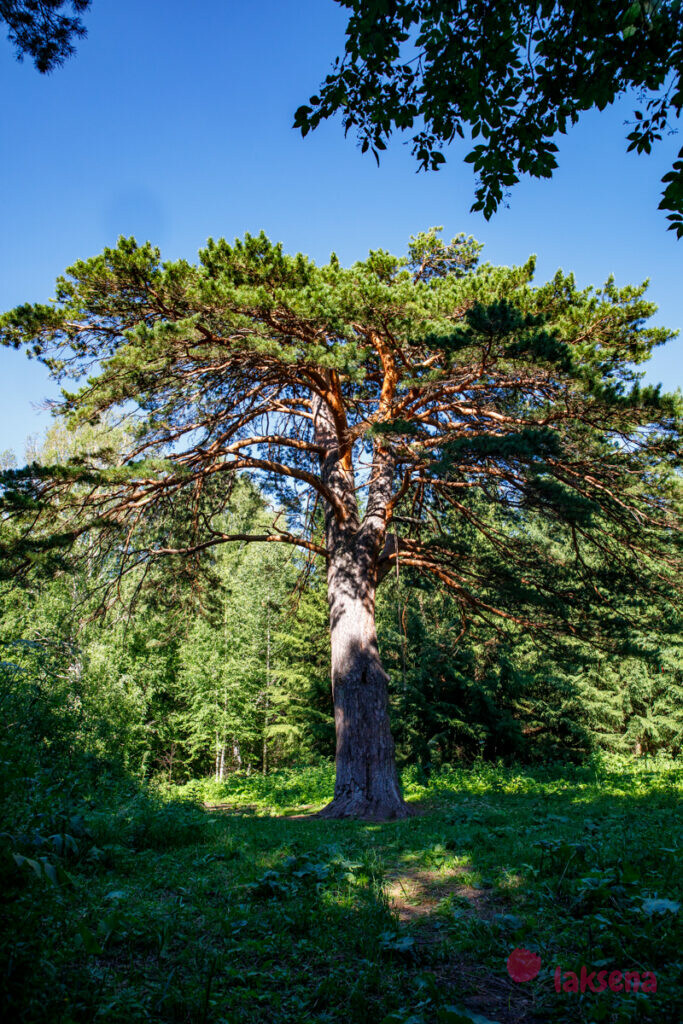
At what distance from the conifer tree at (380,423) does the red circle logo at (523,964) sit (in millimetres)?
4670

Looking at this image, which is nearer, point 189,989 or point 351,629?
point 189,989

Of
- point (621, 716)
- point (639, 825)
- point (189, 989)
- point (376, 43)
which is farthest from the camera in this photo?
point (621, 716)

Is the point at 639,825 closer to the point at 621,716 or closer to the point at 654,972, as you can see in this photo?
the point at 654,972

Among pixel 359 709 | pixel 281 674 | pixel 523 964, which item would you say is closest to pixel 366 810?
pixel 359 709

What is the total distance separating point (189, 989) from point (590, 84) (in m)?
5.43

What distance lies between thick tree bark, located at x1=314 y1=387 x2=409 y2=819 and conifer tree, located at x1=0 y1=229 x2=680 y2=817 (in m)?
0.03

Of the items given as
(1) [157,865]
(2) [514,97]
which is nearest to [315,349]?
(2) [514,97]

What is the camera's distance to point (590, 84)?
3.56m

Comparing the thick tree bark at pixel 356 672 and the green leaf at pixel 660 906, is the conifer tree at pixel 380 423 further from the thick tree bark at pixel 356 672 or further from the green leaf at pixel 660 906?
the green leaf at pixel 660 906

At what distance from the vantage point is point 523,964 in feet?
9.08

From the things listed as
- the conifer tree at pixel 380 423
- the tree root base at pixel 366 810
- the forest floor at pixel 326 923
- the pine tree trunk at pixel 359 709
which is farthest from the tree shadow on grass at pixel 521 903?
the conifer tree at pixel 380 423

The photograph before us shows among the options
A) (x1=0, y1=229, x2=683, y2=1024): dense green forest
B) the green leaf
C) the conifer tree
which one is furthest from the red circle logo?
the conifer tree

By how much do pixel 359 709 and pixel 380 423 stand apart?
4401 millimetres

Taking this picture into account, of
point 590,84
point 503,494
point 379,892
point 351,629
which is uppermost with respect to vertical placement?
point 590,84
